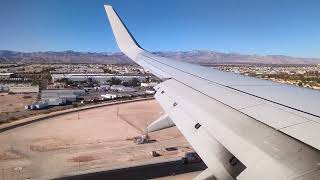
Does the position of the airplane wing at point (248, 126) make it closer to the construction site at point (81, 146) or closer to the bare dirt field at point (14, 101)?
the construction site at point (81, 146)

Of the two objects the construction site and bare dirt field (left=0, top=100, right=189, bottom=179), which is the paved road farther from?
bare dirt field (left=0, top=100, right=189, bottom=179)

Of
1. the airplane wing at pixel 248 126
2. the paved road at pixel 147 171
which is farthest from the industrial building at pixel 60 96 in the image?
the airplane wing at pixel 248 126

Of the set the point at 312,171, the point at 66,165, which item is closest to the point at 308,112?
the point at 312,171

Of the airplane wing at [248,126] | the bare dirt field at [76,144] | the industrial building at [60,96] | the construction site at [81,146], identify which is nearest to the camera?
Result: the airplane wing at [248,126]

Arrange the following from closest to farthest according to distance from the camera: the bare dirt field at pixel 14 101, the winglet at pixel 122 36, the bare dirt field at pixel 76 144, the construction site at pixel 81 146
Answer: the winglet at pixel 122 36
the construction site at pixel 81 146
the bare dirt field at pixel 76 144
the bare dirt field at pixel 14 101

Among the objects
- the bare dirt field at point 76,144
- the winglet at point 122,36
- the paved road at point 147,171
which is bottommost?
the bare dirt field at point 76,144

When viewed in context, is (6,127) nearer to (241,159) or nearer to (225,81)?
(225,81)

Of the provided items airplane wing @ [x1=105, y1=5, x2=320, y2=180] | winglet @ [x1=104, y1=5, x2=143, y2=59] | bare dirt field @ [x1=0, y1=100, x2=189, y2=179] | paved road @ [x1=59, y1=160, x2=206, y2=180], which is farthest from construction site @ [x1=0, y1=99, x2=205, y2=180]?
airplane wing @ [x1=105, y1=5, x2=320, y2=180]
